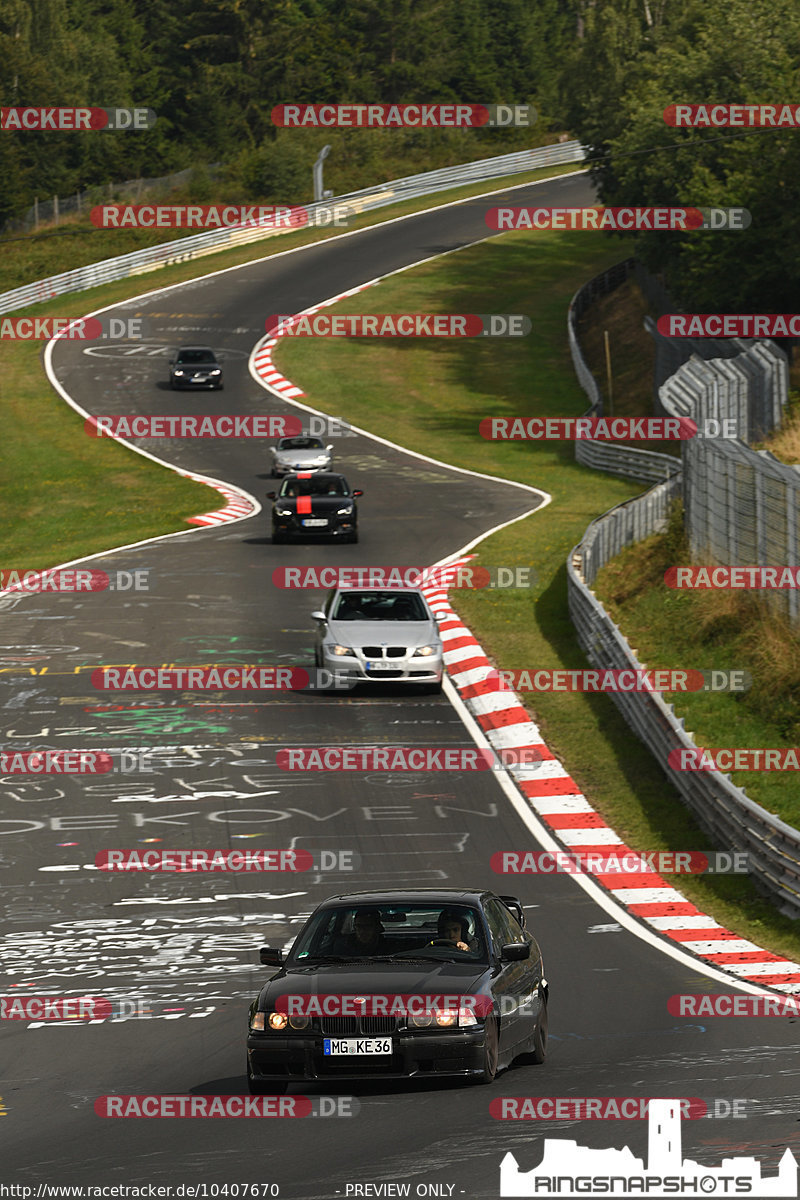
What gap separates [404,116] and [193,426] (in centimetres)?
6305

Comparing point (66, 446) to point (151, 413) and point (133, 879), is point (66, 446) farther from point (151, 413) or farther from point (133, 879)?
point (133, 879)

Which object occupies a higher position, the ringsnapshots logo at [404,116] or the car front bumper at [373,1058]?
the ringsnapshots logo at [404,116]

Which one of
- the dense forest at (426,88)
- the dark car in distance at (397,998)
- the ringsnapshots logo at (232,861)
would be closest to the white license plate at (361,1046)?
the dark car in distance at (397,998)

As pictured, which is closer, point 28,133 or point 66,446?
point 66,446

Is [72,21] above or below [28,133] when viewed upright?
above

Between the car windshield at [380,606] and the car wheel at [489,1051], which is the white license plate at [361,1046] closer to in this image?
the car wheel at [489,1051]

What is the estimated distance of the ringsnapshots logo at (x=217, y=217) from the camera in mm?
Answer: 88000

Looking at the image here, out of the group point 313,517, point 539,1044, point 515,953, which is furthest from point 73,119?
point 515,953

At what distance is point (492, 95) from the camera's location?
126 m

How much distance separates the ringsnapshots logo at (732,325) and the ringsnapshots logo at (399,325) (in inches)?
630

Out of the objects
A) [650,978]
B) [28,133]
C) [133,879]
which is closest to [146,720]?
[133,879]

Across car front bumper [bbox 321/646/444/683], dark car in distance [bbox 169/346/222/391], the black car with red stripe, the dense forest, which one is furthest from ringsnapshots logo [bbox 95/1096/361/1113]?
dark car in distance [bbox 169/346/222/391]

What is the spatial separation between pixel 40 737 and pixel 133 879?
6.33 metres

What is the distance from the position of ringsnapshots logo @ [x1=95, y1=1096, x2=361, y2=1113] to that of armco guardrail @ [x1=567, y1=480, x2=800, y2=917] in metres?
7.37
